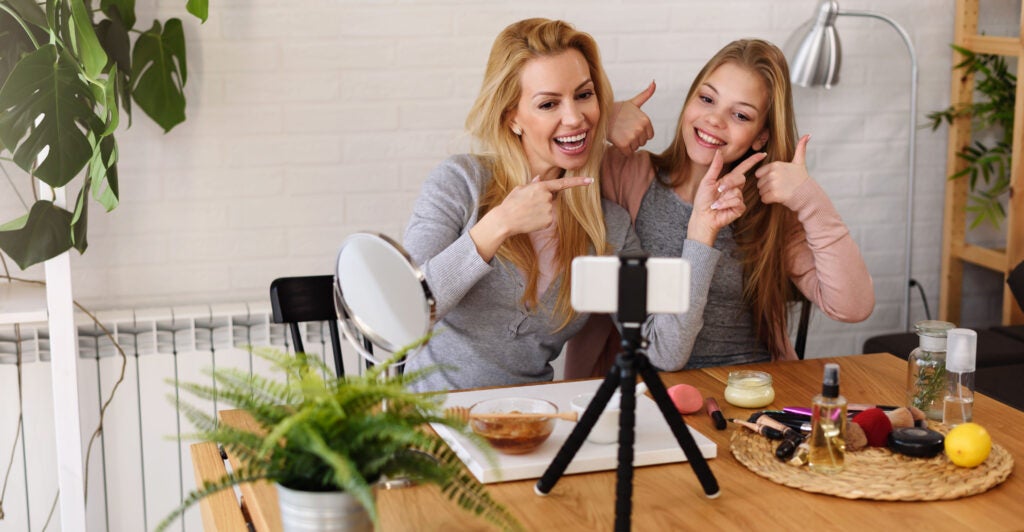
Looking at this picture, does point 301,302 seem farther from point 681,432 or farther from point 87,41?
point 681,432

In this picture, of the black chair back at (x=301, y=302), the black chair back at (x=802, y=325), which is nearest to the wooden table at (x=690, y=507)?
the black chair back at (x=301, y=302)

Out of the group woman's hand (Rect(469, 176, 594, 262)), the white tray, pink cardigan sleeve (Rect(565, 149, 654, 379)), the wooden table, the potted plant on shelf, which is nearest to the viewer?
the potted plant on shelf

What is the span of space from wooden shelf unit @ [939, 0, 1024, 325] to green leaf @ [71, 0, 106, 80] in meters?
2.46

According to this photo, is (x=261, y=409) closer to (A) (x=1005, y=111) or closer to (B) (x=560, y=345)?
(B) (x=560, y=345)

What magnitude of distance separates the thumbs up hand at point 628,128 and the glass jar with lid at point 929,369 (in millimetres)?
808

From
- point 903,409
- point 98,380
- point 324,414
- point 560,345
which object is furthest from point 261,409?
point 98,380

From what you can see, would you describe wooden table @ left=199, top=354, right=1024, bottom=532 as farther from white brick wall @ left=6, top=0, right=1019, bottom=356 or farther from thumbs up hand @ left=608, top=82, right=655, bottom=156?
white brick wall @ left=6, top=0, right=1019, bottom=356

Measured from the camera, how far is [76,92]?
7.81 ft

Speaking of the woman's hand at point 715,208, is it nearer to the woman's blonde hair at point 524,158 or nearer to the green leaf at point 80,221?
the woman's blonde hair at point 524,158

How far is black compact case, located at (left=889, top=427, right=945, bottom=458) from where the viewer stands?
5.51ft

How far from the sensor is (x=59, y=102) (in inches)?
92.0

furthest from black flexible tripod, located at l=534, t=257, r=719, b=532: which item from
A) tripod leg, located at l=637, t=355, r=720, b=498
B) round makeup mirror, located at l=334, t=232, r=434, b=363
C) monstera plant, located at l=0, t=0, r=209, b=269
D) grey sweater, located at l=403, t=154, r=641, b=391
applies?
monstera plant, located at l=0, t=0, r=209, b=269

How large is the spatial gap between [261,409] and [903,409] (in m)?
1.06

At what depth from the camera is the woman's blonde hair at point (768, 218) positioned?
7.88 ft
